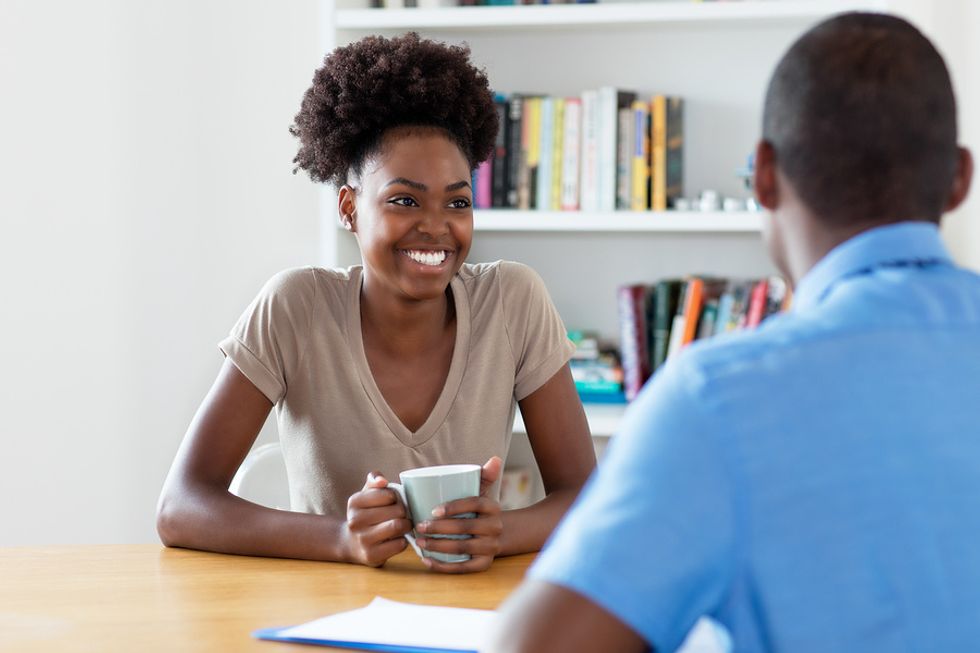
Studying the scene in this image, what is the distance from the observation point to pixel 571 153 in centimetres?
262

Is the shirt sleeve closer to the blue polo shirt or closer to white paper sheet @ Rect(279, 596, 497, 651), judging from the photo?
the blue polo shirt

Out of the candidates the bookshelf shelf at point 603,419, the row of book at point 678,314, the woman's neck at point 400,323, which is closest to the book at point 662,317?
the row of book at point 678,314

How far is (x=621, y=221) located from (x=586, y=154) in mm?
188

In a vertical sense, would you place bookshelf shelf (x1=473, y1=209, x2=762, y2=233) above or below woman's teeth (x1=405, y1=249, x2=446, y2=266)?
below

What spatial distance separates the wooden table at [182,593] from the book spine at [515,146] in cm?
143

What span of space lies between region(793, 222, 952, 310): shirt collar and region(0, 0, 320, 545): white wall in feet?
7.40

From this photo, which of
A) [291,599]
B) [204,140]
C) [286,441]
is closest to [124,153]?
[204,140]

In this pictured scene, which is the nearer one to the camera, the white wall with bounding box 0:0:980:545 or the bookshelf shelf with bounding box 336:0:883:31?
the bookshelf shelf with bounding box 336:0:883:31

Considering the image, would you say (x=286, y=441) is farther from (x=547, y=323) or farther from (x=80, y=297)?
(x=80, y=297)

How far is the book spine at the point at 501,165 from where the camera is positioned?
2.65m

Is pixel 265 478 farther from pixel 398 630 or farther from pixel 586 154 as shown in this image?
pixel 586 154

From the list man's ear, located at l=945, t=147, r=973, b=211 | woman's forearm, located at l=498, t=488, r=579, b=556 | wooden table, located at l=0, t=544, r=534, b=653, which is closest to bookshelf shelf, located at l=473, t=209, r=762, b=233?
woman's forearm, located at l=498, t=488, r=579, b=556

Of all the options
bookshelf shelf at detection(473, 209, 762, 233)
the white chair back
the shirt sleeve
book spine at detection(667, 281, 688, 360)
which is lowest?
the white chair back

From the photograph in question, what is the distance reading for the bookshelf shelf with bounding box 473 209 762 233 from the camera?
2539 mm
